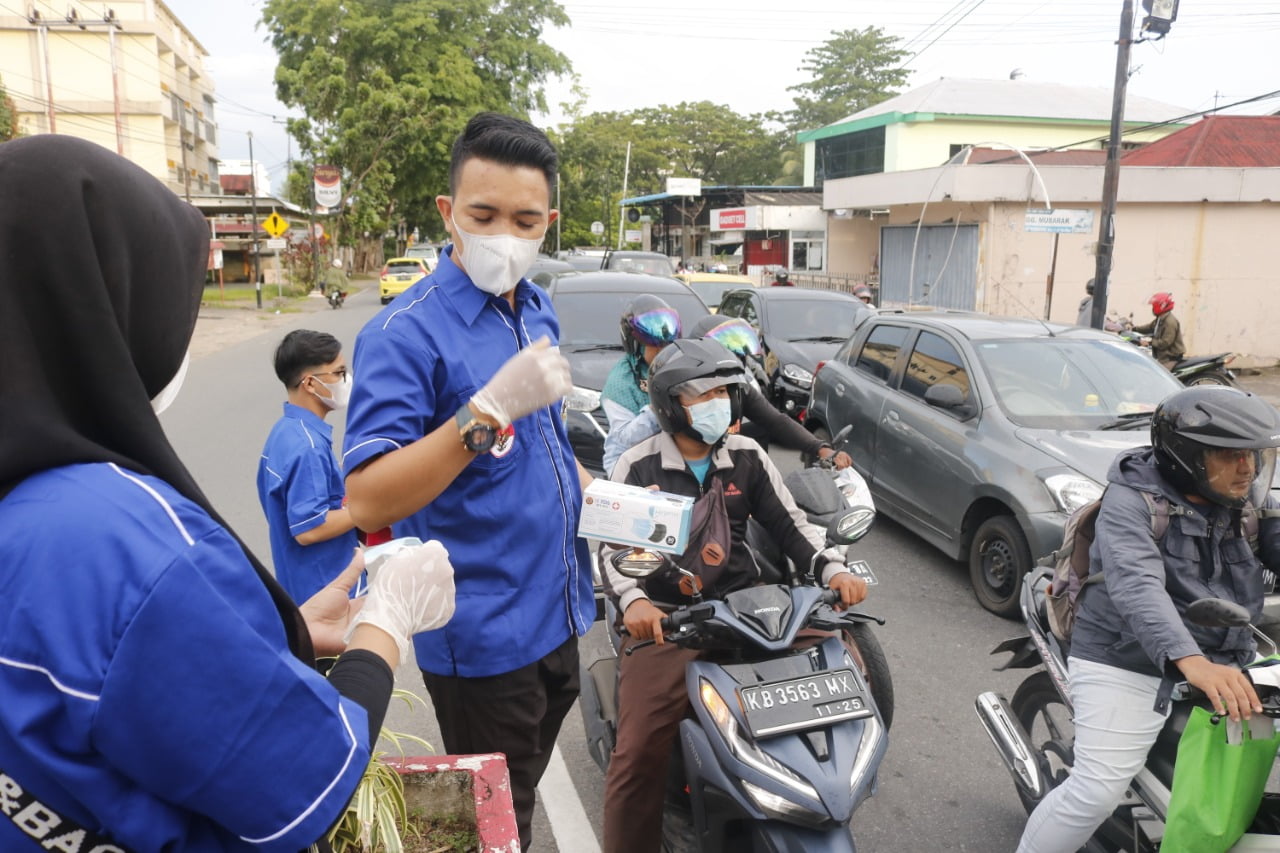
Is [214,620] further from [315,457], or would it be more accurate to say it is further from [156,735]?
[315,457]

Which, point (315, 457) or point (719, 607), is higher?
point (315, 457)

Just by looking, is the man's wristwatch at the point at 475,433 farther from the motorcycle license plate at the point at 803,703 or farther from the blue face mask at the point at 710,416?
the blue face mask at the point at 710,416

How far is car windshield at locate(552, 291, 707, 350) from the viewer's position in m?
8.75

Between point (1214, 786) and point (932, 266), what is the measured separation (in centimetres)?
1625

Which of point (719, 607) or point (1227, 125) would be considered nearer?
point (719, 607)

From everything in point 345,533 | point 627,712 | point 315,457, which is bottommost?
point 627,712

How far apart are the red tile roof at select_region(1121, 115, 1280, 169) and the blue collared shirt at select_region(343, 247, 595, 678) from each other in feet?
65.3

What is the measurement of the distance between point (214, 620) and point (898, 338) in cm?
673

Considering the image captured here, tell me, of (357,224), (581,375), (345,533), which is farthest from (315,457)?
(357,224)

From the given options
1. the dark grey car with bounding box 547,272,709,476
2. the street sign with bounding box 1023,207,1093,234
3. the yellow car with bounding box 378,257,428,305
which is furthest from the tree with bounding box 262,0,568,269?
the dark grey car with bounding box 547,272,709,476

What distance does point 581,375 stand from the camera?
26.2 ft

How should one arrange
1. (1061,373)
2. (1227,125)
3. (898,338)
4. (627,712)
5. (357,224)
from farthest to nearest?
(357,224)
(1227,125)
(898,338)
(1061,373)
(627,712)

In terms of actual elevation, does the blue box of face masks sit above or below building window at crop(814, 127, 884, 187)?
below

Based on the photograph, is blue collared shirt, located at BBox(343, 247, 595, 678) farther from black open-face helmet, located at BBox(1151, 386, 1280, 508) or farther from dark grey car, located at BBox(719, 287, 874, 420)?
dark grey car, located at BBox(719, 287, 874, 420)
